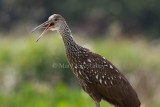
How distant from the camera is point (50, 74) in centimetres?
1614

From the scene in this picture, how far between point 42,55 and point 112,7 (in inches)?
1033

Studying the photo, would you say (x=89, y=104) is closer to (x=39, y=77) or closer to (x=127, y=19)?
(x=39, y=77)

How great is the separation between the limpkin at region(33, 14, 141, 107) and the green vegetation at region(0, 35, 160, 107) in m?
3.82

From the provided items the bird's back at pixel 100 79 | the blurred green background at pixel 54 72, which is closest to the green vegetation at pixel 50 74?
the blurred green background at pixel 54 72

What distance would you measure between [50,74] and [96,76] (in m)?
7.80

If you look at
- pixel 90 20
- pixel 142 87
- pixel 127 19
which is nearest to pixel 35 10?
pixel 90 20

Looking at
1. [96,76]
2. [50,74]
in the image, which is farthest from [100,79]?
[50,74]

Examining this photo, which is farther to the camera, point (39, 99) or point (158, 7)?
point (158, 7)

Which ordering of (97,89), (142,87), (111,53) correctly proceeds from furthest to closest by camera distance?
(111,53), (142,87), (97,89)

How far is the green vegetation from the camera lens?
12.9 metres

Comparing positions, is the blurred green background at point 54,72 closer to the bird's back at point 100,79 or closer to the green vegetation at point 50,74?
the green vegetation at point 50,74

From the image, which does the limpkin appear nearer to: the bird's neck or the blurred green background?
the bird's neck

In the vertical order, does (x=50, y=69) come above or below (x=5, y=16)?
below

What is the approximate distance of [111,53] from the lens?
723 inches
